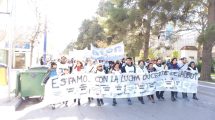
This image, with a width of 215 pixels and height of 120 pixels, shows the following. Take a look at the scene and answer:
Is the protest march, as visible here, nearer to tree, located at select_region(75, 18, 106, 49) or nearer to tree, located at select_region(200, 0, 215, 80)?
tree, located at select_region(200, 0, 215, 80)

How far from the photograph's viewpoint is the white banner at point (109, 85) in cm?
1331

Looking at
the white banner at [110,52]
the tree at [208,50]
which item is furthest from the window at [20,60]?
the white banner at [110,52]

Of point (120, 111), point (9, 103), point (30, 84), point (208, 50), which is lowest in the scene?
point (120, 111)

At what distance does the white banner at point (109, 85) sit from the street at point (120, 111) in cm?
38

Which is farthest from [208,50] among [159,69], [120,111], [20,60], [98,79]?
[20,60]

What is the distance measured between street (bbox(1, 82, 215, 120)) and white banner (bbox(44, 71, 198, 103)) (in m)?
0.38

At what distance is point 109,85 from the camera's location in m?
14.2

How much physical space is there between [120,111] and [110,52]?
6657 mm

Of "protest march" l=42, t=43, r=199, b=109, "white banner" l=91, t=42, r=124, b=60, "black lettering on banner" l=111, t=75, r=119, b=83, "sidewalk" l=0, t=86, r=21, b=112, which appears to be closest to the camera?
"sidewalk" l=0, t=86, r=21, b=112

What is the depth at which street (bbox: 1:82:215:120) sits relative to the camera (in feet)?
36.7

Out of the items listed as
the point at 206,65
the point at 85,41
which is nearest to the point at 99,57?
the point at 206,65

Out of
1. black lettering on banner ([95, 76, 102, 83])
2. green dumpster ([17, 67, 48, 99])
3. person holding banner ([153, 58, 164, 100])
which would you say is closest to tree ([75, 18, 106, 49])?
person holding banner ([153, 58, 164, 100])

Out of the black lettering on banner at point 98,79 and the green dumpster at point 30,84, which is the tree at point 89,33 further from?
the black lettering on banner at point 98,79

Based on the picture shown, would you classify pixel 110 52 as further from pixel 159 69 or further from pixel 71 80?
pixel 71 80
